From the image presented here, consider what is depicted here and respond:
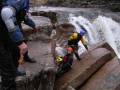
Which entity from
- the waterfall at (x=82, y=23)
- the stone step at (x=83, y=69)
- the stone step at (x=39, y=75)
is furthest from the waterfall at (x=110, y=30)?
the stone step at (x=39, y=75)

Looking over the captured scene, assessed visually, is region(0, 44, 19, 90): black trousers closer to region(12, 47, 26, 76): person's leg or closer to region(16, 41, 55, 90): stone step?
region(12, 47, 26, 76): person's leg

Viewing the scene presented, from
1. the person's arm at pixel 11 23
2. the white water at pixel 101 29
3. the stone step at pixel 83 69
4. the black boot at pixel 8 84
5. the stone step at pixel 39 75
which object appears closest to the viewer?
the person's arm at pixel 11 23

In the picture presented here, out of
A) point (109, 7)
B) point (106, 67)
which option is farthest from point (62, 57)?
point (109, 7)

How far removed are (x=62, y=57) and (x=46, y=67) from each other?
40.3 inches

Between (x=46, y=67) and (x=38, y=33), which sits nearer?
(x=46, y=67)

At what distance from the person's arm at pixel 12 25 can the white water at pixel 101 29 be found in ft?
24.3

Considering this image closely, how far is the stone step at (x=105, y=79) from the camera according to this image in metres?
7.27

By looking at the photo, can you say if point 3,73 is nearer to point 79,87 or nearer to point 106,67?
point 79,87

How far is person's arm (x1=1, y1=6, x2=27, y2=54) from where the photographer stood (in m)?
5.49

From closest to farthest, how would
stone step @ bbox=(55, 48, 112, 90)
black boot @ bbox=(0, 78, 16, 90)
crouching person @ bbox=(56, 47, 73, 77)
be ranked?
1. black boot @ bbox=(0, 78, 16, 90)
2. stone step @ bbox=(55, 48, 112, 90)
3. crouching person @ bbox=(56, 47, 73, 77)

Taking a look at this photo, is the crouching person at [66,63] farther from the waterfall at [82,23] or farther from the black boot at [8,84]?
the waterfall at [82,23]

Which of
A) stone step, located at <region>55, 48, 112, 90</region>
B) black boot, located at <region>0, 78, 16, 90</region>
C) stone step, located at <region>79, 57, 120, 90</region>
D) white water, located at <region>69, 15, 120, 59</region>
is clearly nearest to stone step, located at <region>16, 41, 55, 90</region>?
black boot, located at <region>0, 78, 16, 90</region>

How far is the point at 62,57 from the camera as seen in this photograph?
782 centimetres

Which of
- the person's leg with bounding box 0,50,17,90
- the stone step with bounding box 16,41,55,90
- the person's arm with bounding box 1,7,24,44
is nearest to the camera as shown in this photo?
the person's arm with bounding box 1,7,24,44
